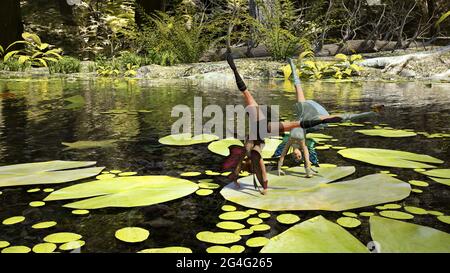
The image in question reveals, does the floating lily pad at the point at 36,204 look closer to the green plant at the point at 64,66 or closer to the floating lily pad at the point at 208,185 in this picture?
the floating lily pad at the point at 208,185

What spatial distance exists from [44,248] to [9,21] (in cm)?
1236

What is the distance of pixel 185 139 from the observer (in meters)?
2.76

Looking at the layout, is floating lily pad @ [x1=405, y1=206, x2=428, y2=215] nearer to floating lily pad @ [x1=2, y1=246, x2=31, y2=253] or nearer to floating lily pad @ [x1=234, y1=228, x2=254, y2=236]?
floating lily pad @ [x1=234, y1=228, x2=254, y2=236]

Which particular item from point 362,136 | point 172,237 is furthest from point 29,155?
point 362,136

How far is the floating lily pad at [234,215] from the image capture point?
4.57 ft

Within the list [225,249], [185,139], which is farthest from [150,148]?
[225,249]

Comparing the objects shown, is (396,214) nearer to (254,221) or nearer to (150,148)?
(254,221)

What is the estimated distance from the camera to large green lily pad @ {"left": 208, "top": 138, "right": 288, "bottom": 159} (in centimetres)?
227

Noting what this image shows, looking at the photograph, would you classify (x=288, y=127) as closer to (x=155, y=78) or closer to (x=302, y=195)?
(x=302, y=195)

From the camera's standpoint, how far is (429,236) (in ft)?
3.88

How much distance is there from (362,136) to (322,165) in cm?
91

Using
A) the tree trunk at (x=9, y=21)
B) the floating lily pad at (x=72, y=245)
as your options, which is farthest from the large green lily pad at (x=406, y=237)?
the tree trunk at (x=9, y=21)

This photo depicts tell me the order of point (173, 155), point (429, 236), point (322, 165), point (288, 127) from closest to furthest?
point (429, 236), point (288, 127), point (322, 165), point (173, 155)

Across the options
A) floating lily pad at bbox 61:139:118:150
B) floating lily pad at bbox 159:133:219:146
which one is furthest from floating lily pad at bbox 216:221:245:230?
floating lily pad at bbox 61:139:118:150
